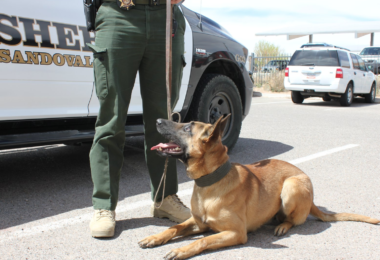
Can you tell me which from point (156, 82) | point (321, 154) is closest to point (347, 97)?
point (321, 154)

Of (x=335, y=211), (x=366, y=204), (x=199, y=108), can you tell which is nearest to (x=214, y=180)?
(x=335, y=211)

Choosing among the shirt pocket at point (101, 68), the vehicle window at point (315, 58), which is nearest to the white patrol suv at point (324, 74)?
the vehicle window at point (315, 58)

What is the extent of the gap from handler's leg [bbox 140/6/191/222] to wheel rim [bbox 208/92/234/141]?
5.63 ft

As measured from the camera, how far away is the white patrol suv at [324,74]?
502 inches

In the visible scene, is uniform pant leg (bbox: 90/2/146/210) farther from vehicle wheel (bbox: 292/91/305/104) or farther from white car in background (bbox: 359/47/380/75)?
white car in background (bbox: 359/47/380/75)

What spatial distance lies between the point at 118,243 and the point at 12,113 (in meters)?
1.37

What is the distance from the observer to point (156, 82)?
2.89 meters

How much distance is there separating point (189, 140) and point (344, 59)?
1228cm

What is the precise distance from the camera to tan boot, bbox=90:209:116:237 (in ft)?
8.34

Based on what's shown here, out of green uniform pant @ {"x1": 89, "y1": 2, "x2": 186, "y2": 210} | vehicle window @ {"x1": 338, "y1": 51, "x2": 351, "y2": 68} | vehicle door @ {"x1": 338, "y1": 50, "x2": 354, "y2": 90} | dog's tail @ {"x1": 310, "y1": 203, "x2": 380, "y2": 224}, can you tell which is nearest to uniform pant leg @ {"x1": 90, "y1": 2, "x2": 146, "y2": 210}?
green uniform pant @ {"x1": 89, "y1": 2, "x2": 186, "y2": 210}

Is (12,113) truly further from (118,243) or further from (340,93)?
(340,93)

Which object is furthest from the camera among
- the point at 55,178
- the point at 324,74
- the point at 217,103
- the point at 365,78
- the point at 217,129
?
the point at 365,78

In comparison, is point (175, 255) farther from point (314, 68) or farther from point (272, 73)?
point (272, 73)

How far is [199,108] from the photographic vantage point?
4.45 m
